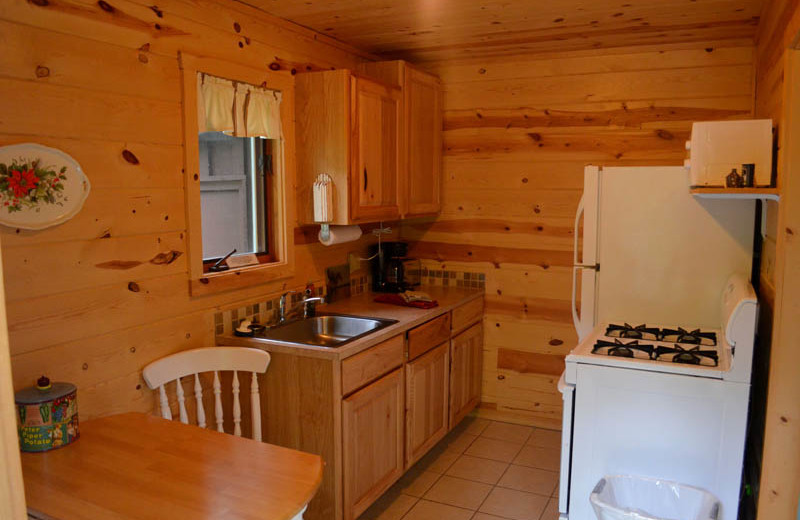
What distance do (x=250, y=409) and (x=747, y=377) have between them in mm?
1957

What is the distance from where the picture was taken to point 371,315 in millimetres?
3256

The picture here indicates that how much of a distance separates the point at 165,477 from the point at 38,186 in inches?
39.8

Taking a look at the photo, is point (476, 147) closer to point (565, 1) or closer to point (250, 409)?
point (565, 1)

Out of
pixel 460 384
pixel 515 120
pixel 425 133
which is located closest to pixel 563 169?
pixel 515 120

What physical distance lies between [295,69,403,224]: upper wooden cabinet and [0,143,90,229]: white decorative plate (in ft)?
4.23

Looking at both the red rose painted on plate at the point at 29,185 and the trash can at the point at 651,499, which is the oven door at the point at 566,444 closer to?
the trash can at the point at 651,499

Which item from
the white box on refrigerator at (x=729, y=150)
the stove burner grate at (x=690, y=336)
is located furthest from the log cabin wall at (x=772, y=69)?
the stove burner grate at (x=690, y=336)

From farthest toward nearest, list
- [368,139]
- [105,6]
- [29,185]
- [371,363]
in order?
[368,139] → [371,363] → [105,6] → [29,185]

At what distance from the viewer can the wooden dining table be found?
1525mm

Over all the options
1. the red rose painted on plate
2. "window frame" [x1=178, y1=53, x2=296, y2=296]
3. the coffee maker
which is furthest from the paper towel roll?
the red rose painted on plate

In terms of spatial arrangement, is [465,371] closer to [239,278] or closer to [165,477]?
[239,278]

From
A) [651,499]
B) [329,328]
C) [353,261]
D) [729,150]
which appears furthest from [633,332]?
[353,261]

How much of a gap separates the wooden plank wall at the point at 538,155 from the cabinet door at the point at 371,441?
1.29 metres

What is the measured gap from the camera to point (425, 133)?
394 centimetres
